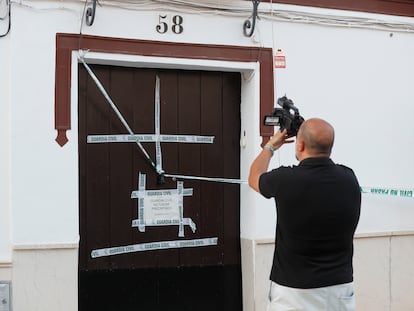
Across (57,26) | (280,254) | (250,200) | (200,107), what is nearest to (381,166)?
(250,200)

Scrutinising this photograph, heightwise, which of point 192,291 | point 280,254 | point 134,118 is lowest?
point 192,291

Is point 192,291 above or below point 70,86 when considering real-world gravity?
below

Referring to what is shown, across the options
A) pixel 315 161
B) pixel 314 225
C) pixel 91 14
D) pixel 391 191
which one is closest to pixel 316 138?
pixel 315 161

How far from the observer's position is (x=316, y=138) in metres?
3.38

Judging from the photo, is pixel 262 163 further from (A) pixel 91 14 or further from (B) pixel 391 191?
(B) pixel 391 191

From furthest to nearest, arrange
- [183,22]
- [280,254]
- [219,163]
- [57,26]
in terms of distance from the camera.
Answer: [219,163], [183,22], [57,26], [280,254]

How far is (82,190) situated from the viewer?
17.4ft

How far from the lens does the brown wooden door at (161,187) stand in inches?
211

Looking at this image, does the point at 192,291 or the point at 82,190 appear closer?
the point at 82,190

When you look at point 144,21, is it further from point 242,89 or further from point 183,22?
point 242,89

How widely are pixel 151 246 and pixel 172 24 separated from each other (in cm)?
204

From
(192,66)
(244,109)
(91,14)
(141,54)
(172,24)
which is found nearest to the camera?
(91,14)

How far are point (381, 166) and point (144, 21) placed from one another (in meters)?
2.80

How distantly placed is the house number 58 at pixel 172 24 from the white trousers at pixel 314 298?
9.00 ft
